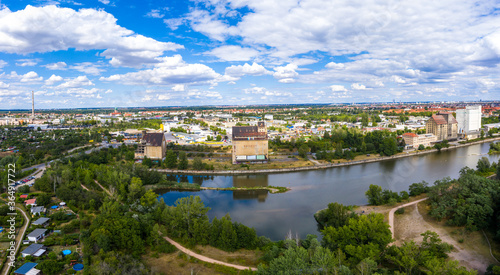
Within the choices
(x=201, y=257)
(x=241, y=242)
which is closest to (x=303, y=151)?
(x=241, y=242)

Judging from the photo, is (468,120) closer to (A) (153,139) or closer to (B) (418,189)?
(B) (418,189)

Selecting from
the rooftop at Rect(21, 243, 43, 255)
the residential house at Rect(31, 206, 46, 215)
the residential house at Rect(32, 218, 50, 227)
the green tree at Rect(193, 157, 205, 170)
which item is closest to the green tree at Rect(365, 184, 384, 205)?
the green tree at Rect(193, 157, 205, 170)

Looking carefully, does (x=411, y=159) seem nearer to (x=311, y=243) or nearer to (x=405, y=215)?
(x=405, y=215)

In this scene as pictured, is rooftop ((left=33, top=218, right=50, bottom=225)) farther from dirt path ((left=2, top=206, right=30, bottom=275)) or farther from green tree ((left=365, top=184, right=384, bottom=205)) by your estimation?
green tree ((left=365, top=184, right=384, bottom=205))

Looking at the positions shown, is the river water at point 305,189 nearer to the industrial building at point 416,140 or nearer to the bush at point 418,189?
the bush at point 418,189

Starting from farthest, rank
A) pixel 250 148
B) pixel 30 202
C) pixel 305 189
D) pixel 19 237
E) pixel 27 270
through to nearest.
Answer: pixel 250 148
pixel 305 189
pixel 30 202
pixel 19 237
pixel 27 270

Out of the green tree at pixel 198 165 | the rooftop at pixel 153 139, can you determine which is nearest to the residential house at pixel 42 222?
the green tree at pixel 198 165
